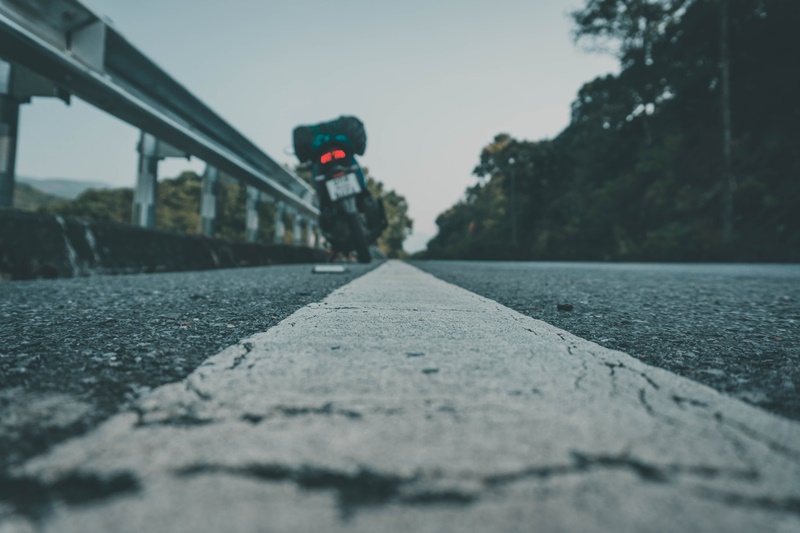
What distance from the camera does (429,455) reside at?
75cm

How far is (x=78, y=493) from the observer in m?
0.65

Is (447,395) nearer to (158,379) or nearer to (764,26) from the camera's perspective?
(158,379)

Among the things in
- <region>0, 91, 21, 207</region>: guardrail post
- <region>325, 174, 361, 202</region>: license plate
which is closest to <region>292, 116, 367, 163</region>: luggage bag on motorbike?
<region>325, 174, 361, 202</region>: license plate

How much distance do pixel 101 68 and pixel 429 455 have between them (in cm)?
732

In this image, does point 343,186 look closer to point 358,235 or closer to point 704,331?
point 358,235

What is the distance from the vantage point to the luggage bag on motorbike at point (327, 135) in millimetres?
7977

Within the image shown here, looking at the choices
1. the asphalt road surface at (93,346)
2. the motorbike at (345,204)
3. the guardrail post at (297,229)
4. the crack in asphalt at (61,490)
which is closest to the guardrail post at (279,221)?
the guardrail post at (297,229)

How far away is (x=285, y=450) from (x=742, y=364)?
1.46 meters

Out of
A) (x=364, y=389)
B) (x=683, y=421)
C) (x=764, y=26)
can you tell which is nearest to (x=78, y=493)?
(x=364, y=389)

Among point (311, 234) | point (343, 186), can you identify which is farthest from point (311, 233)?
point (343, 186)

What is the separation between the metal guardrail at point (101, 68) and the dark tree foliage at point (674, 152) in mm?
14312

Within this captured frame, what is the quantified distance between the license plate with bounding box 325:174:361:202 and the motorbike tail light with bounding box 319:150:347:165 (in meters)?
0.32

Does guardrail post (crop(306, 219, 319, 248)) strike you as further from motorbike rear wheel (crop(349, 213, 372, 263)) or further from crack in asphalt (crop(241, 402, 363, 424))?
crack in asphalt (crop(241, 402, 363, 424))

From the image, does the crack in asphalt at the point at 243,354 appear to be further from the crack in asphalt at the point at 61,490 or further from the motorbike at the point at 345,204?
the motorbike at the point at 345,204
